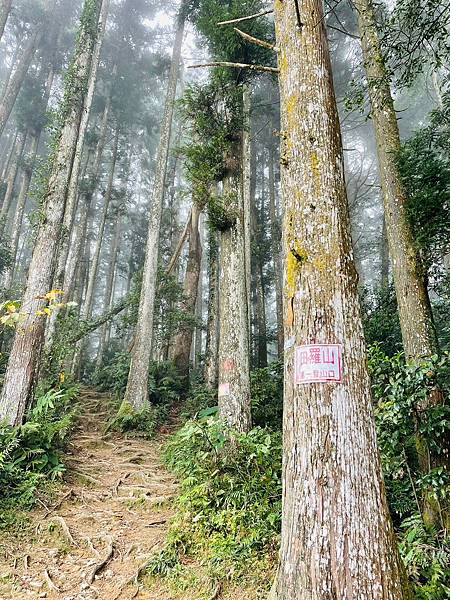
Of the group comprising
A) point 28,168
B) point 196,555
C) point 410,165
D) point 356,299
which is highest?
point 28,168

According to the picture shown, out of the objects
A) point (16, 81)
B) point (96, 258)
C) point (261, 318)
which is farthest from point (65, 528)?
point (16, 81)

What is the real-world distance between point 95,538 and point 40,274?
4.20m

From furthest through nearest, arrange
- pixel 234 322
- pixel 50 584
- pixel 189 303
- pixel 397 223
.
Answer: pixel 189 303 < pixel 234 322 < pixel 397 223 < pixel 50 584

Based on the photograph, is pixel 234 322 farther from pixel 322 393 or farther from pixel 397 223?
pixel 322 393

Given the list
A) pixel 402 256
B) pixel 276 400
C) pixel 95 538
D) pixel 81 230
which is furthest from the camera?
pixel 81 230

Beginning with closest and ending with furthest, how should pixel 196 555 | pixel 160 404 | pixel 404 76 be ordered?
pixel 196 555 < pixel 404 76 < pixel 160 404

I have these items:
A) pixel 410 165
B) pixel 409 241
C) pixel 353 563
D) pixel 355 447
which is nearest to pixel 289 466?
pixel 355 447

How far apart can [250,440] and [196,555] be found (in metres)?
1.41

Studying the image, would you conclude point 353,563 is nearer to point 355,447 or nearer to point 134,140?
point 355,447

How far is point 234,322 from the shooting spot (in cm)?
587

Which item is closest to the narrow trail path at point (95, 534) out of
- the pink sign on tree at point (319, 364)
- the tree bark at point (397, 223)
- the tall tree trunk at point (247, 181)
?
the pink sign on tree at point (319, 364)

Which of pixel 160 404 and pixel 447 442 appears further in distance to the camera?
pixel 160 404

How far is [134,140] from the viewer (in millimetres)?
26047

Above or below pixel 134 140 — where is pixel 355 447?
below
